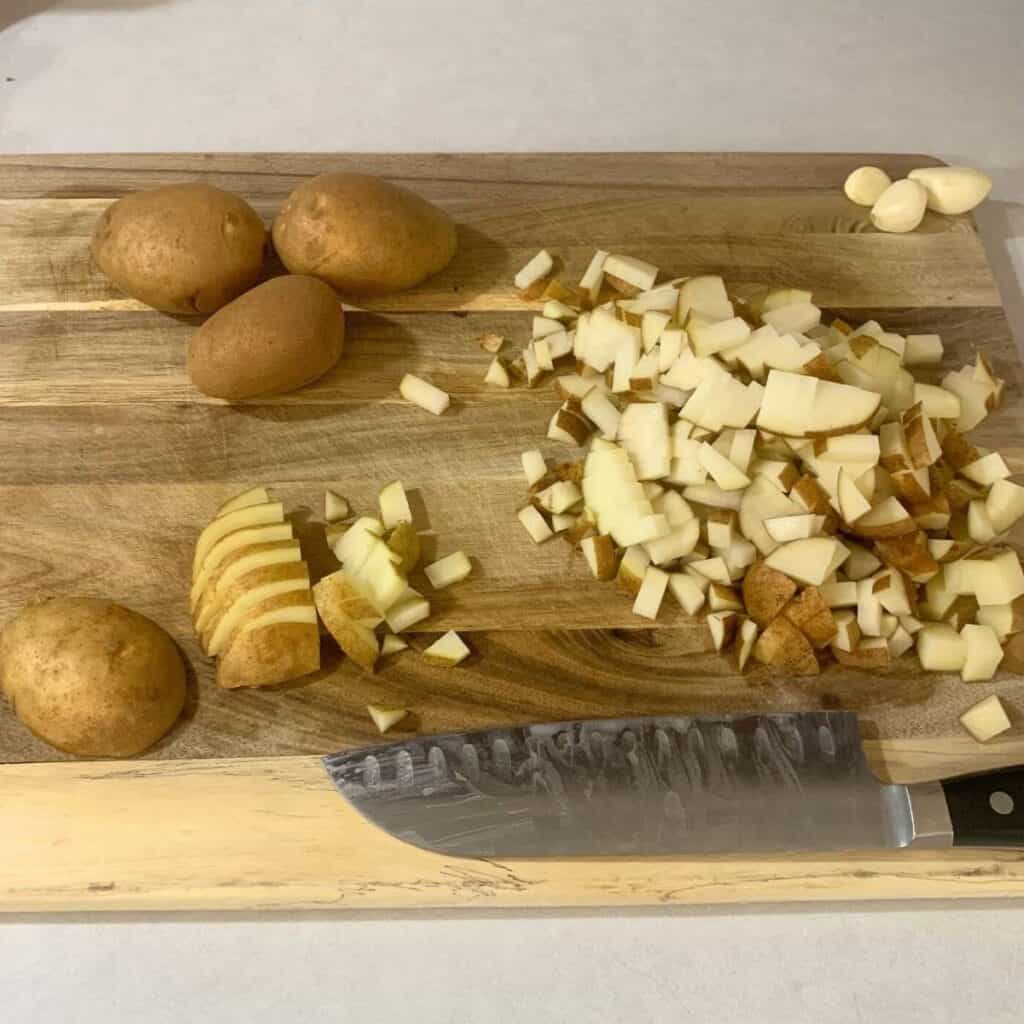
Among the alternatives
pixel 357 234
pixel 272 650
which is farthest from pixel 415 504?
pixel 357 234

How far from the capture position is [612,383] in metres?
1.77

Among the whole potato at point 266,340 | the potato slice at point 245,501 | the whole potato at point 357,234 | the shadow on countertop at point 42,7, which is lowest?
Answer: the potato slice at point 245,501

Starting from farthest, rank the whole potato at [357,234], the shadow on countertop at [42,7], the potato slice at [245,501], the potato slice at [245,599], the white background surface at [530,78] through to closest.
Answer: the shadow on countertop at [42,7] → the white background surface at [530,78] → the whole potato at [357,234] → the potato slice at [245,501] → the potato slice at [245,599]

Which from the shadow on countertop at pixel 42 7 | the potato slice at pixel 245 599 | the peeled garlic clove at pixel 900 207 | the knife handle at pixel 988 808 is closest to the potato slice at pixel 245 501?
the potato slice at pixel 245 599

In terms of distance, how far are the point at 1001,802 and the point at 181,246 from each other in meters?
1.48

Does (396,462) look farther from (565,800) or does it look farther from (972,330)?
(972,330)

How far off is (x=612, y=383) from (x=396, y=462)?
0.40 metres

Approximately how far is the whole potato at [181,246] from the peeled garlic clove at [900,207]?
3.87 feet

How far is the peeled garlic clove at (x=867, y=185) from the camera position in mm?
2006

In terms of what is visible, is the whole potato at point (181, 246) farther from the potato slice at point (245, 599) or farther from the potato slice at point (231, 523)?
the potato slice at point (245, 599)

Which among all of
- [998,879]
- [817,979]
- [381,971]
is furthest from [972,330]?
[381,971]

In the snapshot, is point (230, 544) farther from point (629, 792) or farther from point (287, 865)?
point (629, 792)

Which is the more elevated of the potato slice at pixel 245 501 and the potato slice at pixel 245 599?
the potato slice at pixel 245 501

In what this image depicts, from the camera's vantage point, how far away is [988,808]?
1358 millimetres
